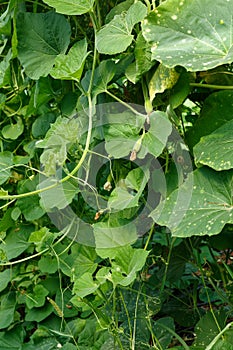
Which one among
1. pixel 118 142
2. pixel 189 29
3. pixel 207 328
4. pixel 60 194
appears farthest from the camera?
pixel 207 328

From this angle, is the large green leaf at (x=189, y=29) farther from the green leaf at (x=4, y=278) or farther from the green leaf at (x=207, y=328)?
the green leaf at (x=4, y=278)

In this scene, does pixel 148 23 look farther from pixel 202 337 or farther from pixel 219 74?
pixel 202 337

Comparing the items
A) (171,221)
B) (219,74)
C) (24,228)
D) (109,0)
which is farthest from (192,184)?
(24,228)

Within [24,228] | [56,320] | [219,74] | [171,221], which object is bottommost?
[56,320]

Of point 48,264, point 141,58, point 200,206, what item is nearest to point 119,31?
point 141,58

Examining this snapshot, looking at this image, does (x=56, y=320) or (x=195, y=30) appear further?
(x=56, y=320)

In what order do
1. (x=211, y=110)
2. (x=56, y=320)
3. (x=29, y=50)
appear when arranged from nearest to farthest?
(x=211, y=110)
(x=29, y=50)
(x=56, y=320)

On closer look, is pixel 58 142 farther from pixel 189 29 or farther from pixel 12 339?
pixel 12 339

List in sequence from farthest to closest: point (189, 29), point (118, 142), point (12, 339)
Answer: point (12, 339), point (118, 142), point (189, 29)
